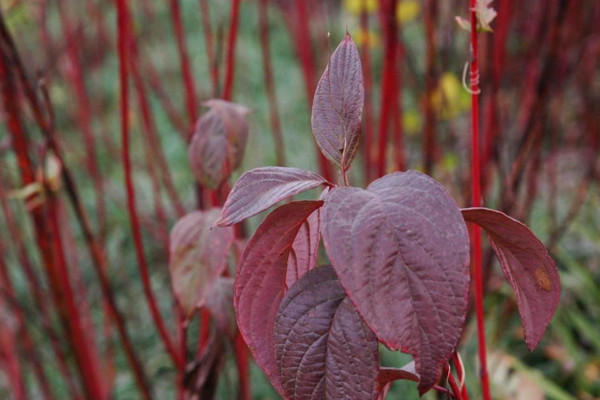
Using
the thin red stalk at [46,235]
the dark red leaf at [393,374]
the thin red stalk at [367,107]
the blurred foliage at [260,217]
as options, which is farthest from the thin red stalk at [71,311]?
the dark red leaf at [393,374]

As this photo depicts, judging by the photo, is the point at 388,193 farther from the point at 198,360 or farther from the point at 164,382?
the point at 164,382

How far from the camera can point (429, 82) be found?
116 centimetres

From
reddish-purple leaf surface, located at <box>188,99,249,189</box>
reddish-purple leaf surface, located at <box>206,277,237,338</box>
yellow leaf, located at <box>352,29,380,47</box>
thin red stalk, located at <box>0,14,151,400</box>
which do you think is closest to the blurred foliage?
yellow leaf, located at <box>352,29,380,47</box>

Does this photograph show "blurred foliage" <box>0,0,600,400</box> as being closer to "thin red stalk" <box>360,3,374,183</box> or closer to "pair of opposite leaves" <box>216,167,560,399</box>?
"thin red stalk" <box>360,3,374,183</box>

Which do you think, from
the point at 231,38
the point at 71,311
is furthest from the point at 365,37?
the point at 71,311

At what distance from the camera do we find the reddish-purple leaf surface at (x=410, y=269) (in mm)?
356

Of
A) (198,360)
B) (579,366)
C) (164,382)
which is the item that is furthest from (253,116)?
(198,360)

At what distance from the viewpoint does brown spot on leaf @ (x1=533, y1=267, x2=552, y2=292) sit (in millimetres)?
450

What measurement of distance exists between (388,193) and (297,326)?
10 cm

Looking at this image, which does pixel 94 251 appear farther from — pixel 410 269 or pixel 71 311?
pixel 410 269

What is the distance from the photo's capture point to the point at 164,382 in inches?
75.0

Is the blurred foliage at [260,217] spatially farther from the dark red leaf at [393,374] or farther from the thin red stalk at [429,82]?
the dark red leaf at [393,374]

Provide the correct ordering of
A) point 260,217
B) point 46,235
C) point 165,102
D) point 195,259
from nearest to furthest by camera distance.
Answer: point 195,259 → point 46,235 → point 165,102 → point 260,217

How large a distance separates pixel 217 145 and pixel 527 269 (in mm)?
369
